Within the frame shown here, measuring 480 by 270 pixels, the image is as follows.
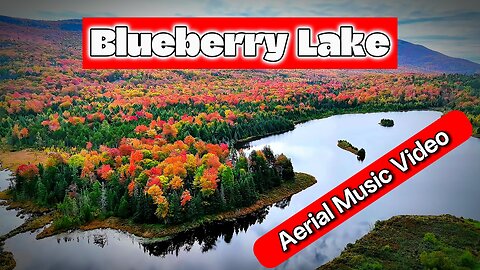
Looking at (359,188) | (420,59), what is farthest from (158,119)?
(420,59)

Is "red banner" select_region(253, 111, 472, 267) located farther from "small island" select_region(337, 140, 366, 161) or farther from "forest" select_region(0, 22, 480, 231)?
"small island" select_region(337, 140, 366, 161)

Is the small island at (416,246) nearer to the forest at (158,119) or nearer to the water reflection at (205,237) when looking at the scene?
the water reflection at (205,237)

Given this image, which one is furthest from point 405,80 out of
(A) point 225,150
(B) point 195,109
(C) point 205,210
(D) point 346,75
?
(C) point 205,210

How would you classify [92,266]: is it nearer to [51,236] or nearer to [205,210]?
[51,236]

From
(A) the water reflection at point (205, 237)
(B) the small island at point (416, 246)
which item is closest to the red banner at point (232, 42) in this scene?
(B) the small island at point (416, 246)

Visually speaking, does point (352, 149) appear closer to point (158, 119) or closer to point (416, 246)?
point (158, 119)

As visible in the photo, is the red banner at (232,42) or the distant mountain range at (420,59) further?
the distant mountain range at (420,59)
